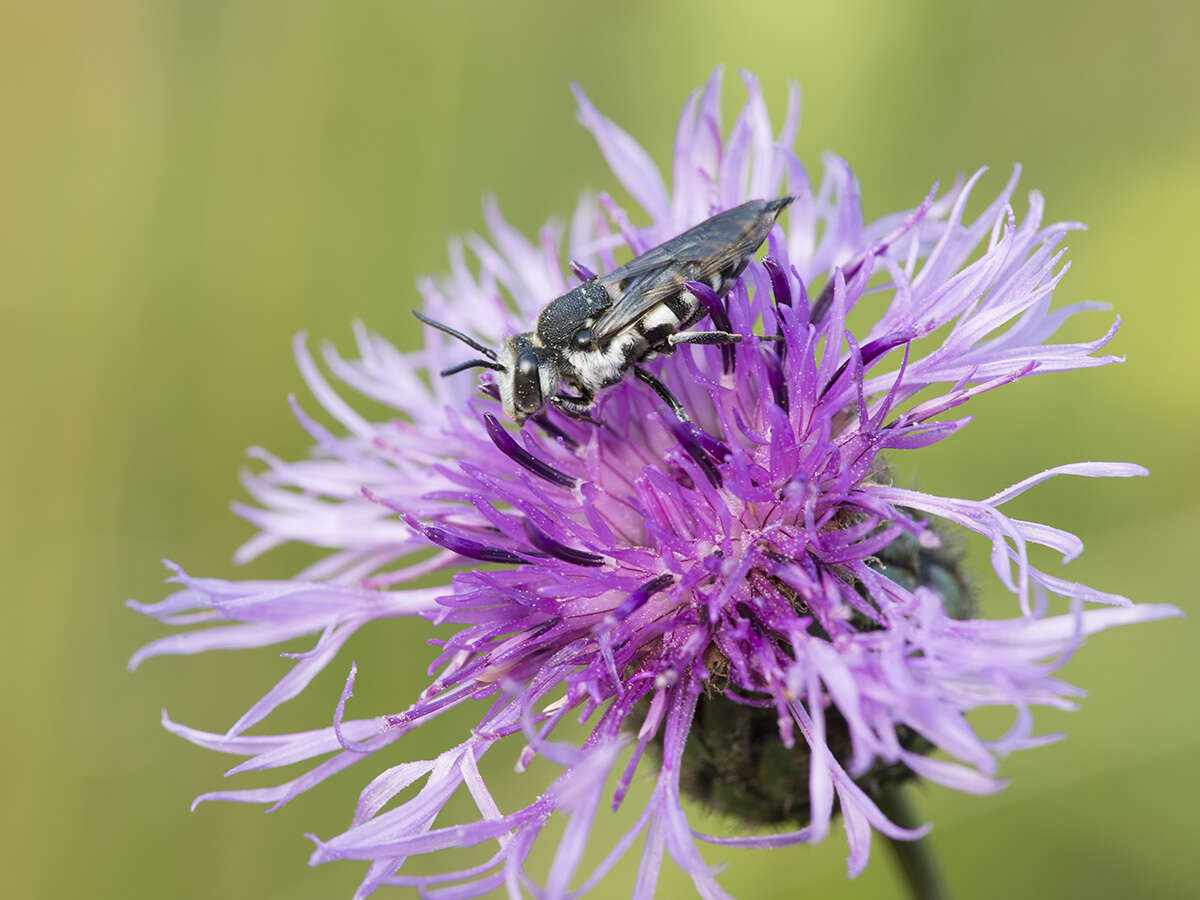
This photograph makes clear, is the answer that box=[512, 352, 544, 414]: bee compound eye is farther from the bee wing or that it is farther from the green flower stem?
the green flower stem

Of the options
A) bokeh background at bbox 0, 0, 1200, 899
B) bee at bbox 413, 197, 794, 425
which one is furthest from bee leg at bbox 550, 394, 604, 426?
bokeh background at bbox 0, 0, 1200, 899

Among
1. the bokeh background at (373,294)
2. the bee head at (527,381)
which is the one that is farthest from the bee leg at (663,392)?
the bokeh background at (373,294)

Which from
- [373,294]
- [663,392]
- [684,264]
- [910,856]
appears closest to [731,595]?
[663,392]

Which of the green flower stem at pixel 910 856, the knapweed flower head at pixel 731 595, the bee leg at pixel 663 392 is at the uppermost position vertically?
the bee leg at pixel 663 392

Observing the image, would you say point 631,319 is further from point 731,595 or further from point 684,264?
point 731,595

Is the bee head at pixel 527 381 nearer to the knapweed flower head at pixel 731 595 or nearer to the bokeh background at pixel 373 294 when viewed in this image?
the knapweed flower head at pixel 731 595

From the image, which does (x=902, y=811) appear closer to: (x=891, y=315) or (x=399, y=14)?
(x=891, y=315)
